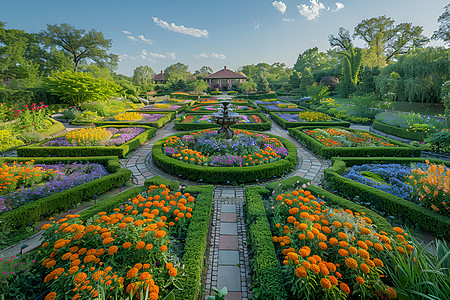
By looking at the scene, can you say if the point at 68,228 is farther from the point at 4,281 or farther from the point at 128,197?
the point at 128,197

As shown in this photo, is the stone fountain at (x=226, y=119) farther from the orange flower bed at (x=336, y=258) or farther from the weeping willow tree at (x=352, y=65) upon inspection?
the weeping willow tree at (x=352, y=65)

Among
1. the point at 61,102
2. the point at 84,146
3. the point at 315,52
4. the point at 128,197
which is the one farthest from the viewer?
the point at 315,52

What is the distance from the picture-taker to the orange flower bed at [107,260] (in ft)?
6.67

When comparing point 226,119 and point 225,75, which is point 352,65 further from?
point 226,119

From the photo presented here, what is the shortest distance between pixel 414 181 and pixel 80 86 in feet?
68.3

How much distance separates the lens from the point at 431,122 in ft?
36.2

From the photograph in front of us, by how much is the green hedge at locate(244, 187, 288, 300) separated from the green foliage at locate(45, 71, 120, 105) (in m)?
17.9

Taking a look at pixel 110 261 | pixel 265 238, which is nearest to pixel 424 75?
pixel 265 238

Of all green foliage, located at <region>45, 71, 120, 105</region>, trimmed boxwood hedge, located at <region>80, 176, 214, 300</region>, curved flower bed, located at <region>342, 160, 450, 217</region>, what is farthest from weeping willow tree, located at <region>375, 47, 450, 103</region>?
green foliage, located at <region>45, 71, 120, 105</region>

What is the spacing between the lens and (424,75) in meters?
17.2

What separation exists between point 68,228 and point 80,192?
95.1 inches

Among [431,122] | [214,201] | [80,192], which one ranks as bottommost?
[214,201]

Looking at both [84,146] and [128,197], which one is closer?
[128,197]

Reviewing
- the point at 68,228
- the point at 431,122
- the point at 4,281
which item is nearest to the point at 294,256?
the point at 68,228
